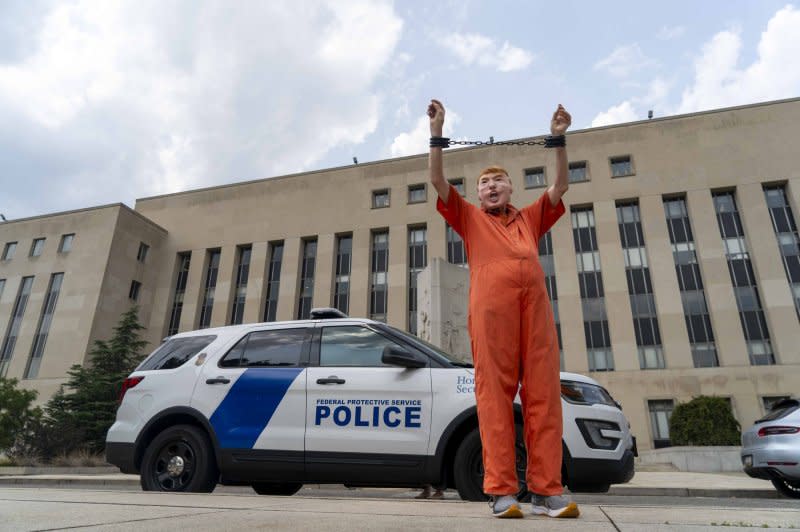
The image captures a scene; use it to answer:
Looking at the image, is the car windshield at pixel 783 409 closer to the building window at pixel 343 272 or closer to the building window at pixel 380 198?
the building window at pixel 343 272

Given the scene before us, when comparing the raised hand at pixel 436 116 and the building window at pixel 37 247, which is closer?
the raised hand at pixel 436 116

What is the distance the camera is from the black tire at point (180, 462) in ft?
14.1

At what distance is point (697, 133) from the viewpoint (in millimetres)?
26688

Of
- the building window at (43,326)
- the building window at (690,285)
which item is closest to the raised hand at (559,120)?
the building window at (690,285)

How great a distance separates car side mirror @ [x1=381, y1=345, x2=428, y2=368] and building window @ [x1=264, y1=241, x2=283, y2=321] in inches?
1096

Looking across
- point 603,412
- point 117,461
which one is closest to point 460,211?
point 603,412

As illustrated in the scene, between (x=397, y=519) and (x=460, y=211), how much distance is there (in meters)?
1.81

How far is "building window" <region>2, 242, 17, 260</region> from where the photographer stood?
3325 cm

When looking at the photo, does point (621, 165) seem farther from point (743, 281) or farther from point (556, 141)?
point (556, 141)

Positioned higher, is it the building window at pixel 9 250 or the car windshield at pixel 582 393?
the building window at pixel 9 250

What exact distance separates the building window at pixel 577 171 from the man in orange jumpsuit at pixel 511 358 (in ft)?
88.6

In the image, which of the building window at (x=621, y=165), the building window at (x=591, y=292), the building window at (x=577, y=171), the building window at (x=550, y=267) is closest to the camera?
the building window at (x=591, y=292)

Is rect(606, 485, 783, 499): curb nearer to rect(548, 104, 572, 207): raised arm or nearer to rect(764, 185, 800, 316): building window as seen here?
rect(548, 104, 572, 207): raised arm

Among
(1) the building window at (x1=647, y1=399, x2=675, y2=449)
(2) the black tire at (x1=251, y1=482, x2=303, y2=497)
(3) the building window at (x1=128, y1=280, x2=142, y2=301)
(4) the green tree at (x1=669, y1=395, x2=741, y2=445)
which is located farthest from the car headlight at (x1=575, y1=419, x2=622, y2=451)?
(3) the building window at (x1=128, y1=280, x2=142, y2=301)
